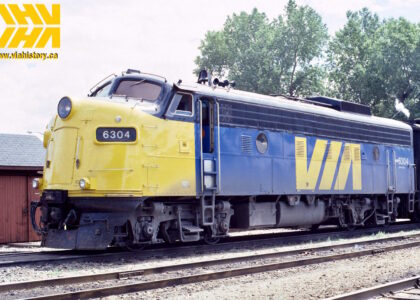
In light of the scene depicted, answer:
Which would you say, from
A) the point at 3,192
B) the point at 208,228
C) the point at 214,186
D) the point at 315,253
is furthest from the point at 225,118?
the point at 3,192

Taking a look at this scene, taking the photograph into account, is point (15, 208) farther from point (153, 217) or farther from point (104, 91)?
point (153, 217)

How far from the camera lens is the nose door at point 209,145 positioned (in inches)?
484

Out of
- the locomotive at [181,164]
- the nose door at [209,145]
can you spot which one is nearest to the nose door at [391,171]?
the locomotive at [181,164]

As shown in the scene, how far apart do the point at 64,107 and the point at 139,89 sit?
1.68m

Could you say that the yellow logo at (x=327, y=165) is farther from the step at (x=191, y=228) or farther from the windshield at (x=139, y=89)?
the windshield at (x=139, y=89)

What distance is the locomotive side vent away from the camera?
43.6 ft

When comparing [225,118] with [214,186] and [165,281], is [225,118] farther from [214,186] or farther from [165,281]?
[165,281]

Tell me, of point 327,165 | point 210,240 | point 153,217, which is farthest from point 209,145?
point 327,165

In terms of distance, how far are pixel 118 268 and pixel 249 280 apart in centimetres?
247

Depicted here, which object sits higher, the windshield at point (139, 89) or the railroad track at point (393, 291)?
the windshield at point (139, 89)

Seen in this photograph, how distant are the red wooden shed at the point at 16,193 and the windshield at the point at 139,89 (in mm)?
6831

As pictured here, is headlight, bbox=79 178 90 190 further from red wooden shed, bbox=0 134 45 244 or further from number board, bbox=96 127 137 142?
red wooden shed, bbox=0 134 45 244

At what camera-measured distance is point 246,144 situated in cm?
1338

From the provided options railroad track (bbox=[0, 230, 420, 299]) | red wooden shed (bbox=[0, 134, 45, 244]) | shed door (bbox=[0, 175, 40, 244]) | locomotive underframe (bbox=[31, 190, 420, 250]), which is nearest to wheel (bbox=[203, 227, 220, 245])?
locomotive underframe (bbox=[31, 190, 420, 250])
